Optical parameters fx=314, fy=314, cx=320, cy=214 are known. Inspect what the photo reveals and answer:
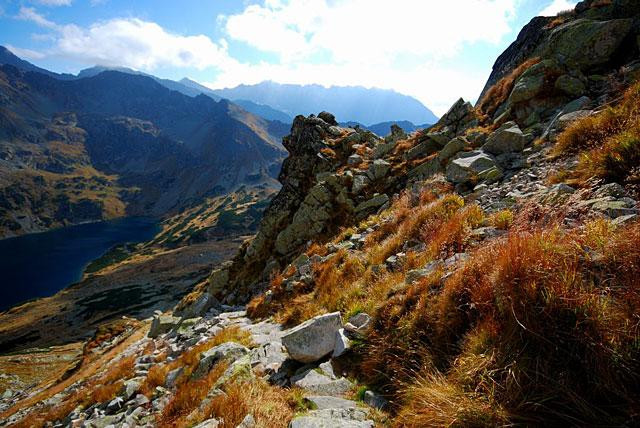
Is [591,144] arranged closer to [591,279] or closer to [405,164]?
[591,279]

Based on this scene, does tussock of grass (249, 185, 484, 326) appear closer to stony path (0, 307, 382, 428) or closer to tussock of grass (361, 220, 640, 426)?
stony path (0, 307, 382, 428)

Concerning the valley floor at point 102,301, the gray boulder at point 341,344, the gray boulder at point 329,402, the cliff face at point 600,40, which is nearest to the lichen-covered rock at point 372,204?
the cliff face at point 600,40

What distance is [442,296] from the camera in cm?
536

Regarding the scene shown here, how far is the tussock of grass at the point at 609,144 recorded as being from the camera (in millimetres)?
6443

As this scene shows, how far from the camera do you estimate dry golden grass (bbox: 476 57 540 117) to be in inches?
791

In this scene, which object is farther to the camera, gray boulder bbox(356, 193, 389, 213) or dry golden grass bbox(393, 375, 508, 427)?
gray boulder bbox(356, 193, 389, 213)

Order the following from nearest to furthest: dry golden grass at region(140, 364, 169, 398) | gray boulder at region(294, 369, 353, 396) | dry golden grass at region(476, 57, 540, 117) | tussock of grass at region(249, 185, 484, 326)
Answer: gray boulder at region(294, 369, 353, 396)
tussock of grass at region(249, 185, 484, 326)
dry golden grass at region(140, 364, 169, 398)
dry golden grass at region(476, 57, 540, 117)

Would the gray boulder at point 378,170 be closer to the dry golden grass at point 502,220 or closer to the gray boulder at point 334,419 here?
the dry golden grass at point 502,220

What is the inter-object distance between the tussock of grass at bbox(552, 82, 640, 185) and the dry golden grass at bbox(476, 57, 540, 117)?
41.1 ft

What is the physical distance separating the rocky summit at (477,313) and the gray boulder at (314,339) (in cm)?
4

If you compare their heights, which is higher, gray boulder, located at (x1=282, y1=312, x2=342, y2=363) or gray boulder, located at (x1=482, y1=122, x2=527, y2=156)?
gray boulder, located at (x1=482, y1=122, x2=527, y2=156)

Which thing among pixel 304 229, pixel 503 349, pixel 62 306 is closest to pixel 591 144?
pixel 503 349

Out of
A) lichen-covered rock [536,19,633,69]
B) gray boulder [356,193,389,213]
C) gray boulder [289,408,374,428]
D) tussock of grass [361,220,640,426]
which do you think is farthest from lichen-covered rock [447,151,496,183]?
gray boulder [289,408,374,428]

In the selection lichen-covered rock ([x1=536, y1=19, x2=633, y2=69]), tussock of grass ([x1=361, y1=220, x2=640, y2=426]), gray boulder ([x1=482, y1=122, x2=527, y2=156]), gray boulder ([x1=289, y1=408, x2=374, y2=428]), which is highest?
lichen-covered rock ([x1=536, y1=19, x2=633, y2=69])
